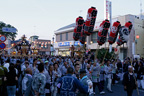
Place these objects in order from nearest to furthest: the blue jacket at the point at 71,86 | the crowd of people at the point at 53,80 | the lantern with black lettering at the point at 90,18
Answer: the blue jacket at the point at 71,86 → the crowd of people at the point at 53,80 → the lantern with black lettering at the point at 90,18

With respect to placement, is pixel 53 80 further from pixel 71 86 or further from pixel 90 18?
pixel 90 18

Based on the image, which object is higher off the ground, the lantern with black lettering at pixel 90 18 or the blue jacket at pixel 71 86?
the lantern with black lettering at pixel 90 18

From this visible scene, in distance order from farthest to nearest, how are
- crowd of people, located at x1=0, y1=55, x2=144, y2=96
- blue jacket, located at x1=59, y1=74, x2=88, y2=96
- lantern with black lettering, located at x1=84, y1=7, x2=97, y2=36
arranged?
lantern with black lettering, located at x1=84, y1=7, x2=97, y2=36 → crowd of people, located at x1=0, y1=55, x2=144, y2=96 → blue jacket, located at x1=59, y1=74, x2=88, y2=96

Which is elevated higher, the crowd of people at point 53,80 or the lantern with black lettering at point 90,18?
the lantern with black lettering at point 90,18

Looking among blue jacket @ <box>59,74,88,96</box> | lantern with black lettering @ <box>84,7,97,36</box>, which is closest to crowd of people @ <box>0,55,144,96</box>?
blue jacket @ <box>59,74,88,96</box>

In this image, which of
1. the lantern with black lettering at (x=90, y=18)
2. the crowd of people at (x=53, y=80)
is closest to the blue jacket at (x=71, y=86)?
the crowd of people at (x=53, y=80)

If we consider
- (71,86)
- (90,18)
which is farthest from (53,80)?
(90,18)

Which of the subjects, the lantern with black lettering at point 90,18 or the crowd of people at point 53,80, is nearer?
the crowd of people at point 53,80

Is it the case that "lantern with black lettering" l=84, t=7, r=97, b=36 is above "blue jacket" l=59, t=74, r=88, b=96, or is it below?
above

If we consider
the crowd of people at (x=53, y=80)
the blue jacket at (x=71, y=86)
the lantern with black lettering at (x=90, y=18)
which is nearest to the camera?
the blue jacket at (x=71, y=86)

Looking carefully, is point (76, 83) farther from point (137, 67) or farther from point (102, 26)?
point (137, 67)

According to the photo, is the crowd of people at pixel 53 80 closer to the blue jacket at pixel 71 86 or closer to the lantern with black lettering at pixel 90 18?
the blue jacket at pixel 71 86

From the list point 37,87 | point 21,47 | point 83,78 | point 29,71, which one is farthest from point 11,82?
point 21,47

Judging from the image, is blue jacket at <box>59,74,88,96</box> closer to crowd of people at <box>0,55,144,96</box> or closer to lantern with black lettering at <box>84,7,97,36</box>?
crowd of people at <box>0,55,144,96</box>
